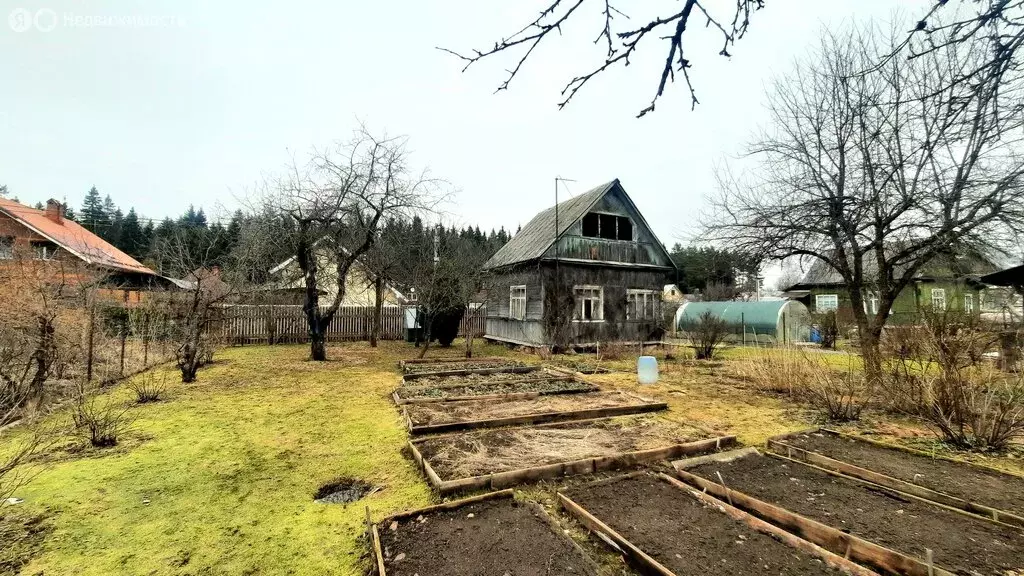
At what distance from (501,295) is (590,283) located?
426 centimetres

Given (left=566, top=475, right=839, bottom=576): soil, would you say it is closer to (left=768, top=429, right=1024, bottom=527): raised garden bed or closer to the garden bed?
(left=768, top=429, right=1024, bottom=527): raised garden bed

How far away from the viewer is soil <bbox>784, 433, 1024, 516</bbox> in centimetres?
369

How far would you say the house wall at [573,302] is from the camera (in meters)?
15.4

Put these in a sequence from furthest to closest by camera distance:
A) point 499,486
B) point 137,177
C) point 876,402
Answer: point 137,177 → point 876,402 → point 499,486

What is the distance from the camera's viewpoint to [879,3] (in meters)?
2.27

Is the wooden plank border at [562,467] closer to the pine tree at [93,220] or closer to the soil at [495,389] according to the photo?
the soil at [495,389]

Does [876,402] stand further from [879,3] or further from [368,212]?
[368,212]

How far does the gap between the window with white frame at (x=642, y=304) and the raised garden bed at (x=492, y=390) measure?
8107mm

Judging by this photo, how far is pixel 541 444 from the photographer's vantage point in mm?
5098

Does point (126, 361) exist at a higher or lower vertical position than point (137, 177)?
lower

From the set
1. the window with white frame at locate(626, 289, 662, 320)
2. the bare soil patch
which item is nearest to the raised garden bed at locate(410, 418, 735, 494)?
the bare soil patch

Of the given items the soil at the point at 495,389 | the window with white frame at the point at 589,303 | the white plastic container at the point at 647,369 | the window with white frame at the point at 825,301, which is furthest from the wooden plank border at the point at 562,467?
the window with white frame at the point at 825,301

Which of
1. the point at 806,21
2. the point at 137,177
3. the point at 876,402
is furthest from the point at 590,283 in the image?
the point at 137,177

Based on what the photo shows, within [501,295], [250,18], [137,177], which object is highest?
[137,177]
